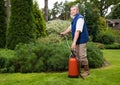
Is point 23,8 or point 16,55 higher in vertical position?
point 23,8

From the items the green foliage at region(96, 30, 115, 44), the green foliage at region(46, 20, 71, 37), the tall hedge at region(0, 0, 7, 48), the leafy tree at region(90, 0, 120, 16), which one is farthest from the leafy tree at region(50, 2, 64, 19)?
the tall hedge at region(0, 0, 7, 48)

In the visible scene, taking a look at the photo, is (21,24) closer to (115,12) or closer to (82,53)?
(82,53)

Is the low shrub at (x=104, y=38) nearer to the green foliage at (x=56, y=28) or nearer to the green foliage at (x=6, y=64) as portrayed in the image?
the green foliage at (x=56, y=28)

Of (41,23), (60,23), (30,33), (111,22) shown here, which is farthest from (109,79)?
(111,22)

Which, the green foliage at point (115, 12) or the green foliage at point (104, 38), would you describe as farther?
the green foliage at point (115, 12)

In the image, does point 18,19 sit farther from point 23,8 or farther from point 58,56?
point 58,56

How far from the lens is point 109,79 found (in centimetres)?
700

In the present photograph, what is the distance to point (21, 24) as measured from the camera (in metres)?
10.6

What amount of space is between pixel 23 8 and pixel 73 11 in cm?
408

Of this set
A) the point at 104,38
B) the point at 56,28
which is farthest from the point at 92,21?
the point at 56,28

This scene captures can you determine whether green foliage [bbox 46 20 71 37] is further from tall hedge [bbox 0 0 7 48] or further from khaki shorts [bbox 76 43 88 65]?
khaki shorts [bbox 76 43 88 65]

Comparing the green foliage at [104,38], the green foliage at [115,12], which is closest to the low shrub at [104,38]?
the green foliage at [104,38]

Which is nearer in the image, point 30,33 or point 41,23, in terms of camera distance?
point 30,33

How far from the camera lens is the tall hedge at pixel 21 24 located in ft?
34.8
